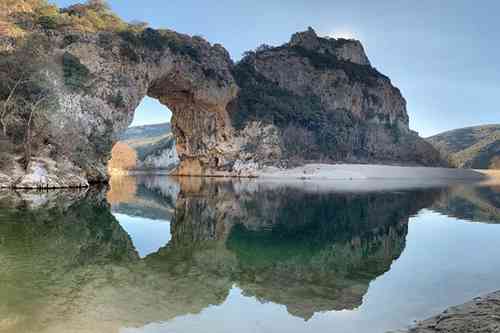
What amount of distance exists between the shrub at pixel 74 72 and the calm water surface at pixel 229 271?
19003mm

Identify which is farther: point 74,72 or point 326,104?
point 326,104

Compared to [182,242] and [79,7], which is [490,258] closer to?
[182,242]

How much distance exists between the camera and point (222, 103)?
54.7 m

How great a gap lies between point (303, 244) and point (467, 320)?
6509 millimetres

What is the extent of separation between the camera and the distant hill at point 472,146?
114381 millimetres

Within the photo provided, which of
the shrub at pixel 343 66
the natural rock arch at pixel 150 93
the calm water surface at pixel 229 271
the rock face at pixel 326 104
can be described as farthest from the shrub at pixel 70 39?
the shrub at pixel 343 66

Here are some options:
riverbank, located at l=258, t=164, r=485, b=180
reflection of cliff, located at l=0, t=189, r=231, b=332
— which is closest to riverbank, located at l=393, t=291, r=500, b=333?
reflection of cliff, located at l=0, t=189, r=231, b=332

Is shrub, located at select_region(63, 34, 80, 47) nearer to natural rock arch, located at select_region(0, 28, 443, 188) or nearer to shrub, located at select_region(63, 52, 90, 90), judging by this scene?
natural rock arch, located at select_region(0, 28, 443, 188)

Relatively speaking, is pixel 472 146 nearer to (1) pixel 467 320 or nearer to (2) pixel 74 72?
(2) pixel 74 72

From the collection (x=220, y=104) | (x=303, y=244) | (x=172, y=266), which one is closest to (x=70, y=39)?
(x=220, y=104)

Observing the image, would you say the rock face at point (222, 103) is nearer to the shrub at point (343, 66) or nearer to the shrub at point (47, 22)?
the shrub at point (343, 66)

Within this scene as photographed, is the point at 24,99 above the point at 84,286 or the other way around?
above

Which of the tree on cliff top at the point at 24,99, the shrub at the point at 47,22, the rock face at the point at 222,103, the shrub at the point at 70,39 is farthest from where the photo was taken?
the shrub at the point at 70,39

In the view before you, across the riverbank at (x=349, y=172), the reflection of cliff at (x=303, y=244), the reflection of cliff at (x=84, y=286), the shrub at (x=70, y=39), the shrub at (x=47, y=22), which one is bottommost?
the reflection of cliff at (x=303, y=244)
